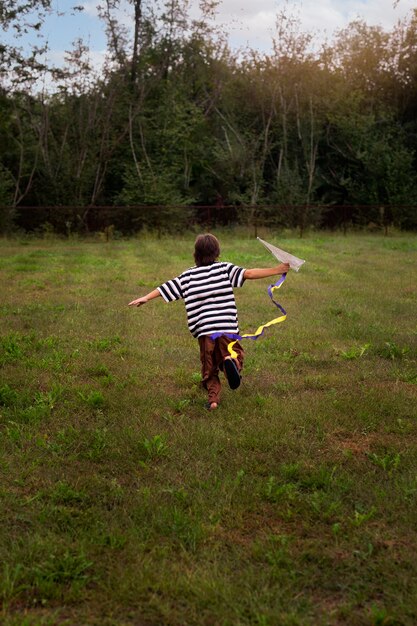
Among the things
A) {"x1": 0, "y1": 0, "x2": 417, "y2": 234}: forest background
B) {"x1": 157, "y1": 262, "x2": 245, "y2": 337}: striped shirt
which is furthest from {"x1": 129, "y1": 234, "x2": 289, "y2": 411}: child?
{"x1": 0, "y1": 0, "x2": 417, "y2": 234}: forest background

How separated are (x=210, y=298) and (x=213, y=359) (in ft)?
1.85

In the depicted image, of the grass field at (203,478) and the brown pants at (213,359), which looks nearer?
the grass field at (203,478)

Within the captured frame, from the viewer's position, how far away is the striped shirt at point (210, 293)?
5.98 meters

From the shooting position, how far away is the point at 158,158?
3319 centimetres

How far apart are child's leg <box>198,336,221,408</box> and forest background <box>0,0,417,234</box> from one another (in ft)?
72.6

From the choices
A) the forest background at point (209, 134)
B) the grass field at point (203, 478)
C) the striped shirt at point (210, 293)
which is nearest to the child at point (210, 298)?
the striped shirt at point (210, 293)

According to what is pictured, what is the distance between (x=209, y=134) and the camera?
118ft

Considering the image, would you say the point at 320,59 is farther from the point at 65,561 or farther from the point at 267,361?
the point at 65,561

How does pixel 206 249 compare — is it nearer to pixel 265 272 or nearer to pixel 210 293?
pixel 210 293

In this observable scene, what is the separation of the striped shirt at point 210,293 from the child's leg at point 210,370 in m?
0.11

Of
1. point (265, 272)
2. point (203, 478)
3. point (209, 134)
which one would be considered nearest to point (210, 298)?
point (265, 272)

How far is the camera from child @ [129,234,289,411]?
5.98 meters

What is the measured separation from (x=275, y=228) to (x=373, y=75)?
1296 centimetres

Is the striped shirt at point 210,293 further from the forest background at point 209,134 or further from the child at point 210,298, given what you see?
the forest background at point 209,134
